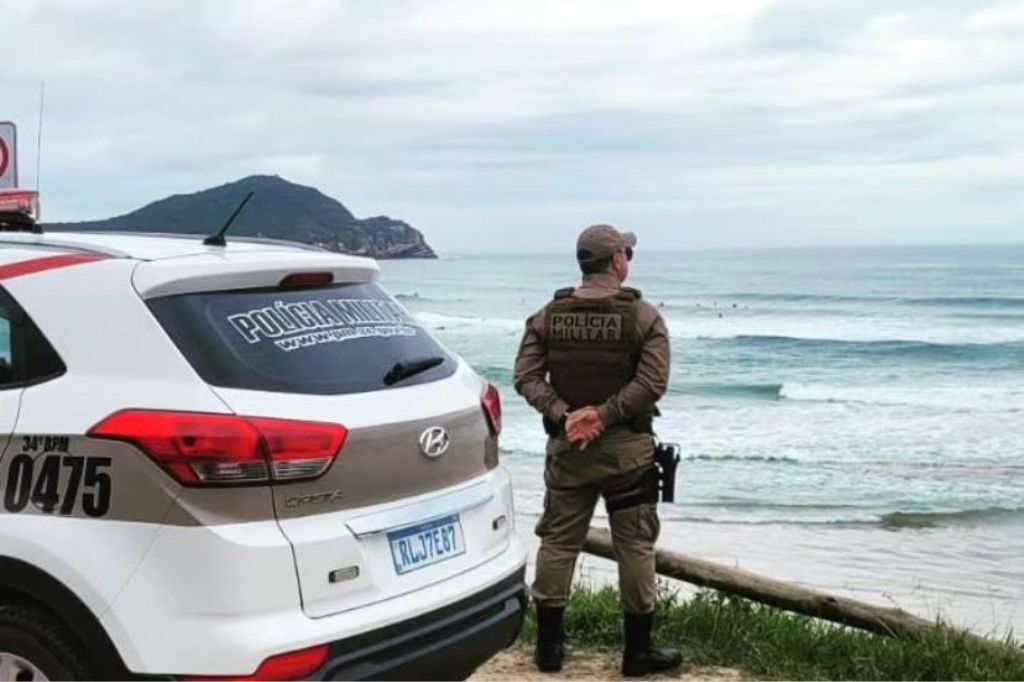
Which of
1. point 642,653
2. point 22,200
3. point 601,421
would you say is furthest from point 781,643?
point 22,200

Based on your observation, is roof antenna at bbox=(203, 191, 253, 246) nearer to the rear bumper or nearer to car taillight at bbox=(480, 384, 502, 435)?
car taillight at bbox=(480, 384, 502, 435)

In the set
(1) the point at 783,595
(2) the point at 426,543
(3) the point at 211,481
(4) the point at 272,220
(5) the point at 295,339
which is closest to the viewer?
(3) the point at 211,481

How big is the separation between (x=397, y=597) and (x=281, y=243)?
1.44 metres

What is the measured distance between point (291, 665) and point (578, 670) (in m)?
2.36

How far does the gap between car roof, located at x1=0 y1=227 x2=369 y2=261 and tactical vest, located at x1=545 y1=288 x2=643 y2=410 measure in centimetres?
124

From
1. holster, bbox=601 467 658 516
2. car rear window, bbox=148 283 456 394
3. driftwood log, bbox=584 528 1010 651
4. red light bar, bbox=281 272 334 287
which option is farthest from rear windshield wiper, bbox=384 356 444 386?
driftwood log, bbox=584 528 1010 651

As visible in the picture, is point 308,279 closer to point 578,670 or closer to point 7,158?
point 578,670

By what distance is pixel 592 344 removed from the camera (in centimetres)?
509

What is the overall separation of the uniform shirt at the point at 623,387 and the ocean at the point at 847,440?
514 cm

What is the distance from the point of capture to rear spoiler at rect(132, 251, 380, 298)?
338cm

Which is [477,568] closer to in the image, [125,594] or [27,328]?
[125,594]

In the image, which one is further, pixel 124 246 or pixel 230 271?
pixel 124 246

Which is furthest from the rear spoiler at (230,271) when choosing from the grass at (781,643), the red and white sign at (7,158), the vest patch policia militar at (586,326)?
the red and white sign at (7,158)

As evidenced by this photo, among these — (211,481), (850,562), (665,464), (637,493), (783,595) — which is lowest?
(850,562)
